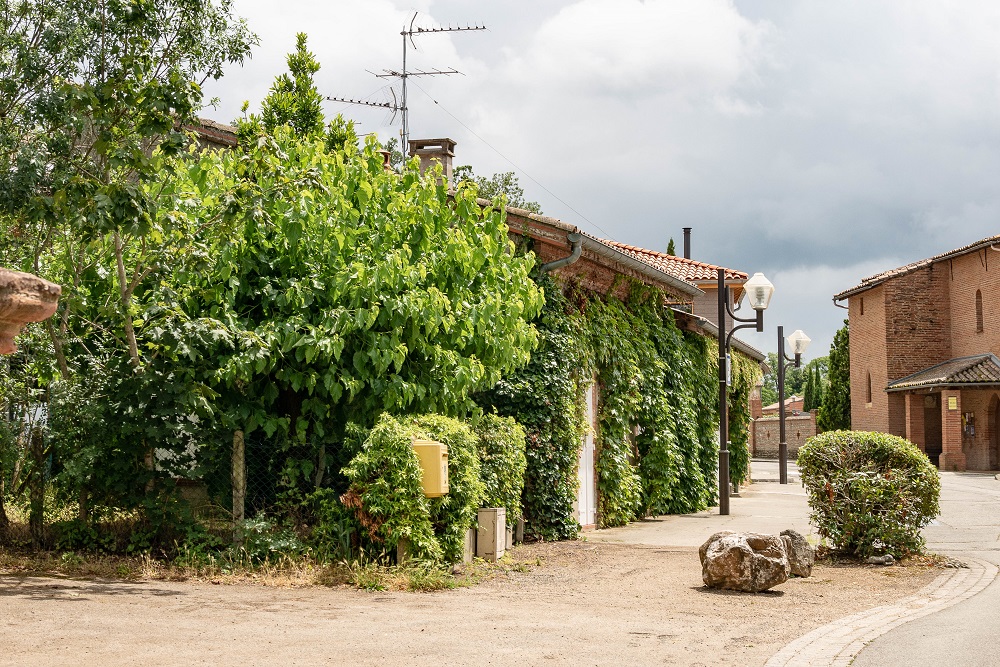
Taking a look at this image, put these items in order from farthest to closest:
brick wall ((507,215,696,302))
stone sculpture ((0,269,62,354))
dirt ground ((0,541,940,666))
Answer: brick wall ((507,215,696,302))
dirt ground ((0,541,940,666))
stone sculpture ((0,269,62,354))

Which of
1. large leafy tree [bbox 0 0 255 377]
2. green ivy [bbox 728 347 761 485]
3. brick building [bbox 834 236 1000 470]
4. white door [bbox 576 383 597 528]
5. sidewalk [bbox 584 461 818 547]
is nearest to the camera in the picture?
large leafy tree [bbox 0 0 255 377]

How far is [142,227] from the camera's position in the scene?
29.3 feet

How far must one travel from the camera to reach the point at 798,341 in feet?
99.5

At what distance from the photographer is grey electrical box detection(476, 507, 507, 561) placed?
11195 mm

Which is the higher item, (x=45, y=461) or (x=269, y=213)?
(x=269, y=213)

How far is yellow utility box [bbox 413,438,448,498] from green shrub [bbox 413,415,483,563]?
→ 30 cm

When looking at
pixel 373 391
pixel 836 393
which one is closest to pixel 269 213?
pixel 373 391

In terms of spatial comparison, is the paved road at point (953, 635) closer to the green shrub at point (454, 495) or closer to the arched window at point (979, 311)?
the green shrub at point (454, 495)

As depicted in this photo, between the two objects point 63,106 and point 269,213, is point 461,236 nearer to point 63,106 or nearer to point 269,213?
point 269,213

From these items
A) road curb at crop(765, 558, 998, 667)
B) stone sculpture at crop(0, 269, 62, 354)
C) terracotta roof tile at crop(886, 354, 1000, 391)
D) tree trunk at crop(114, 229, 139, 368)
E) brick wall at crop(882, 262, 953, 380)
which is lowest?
road curb at crop(765, 558, 998, 667)

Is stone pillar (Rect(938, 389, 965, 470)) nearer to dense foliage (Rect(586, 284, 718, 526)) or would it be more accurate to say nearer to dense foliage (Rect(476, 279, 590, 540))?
dense foliage (Rect(586, 284, 718, 526))

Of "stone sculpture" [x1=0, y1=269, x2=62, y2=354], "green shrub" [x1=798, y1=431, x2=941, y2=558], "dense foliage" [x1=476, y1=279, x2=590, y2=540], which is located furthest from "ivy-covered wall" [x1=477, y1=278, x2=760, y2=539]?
"stone sculpture" [x1=0, y1=269, x2=62, y2=354]

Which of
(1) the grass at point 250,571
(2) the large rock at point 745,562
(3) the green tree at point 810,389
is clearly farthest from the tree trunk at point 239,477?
(3) the green tree at point 810,389

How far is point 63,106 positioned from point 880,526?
9.35 meters
